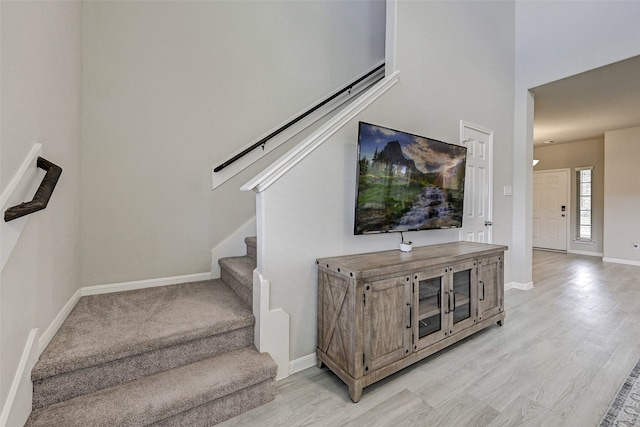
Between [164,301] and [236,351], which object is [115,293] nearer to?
[164,301]

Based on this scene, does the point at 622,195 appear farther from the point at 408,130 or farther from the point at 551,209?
the point at 408,130

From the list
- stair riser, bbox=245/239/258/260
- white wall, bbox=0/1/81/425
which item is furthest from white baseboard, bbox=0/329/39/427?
stair riser, bbox=245/239/258/260

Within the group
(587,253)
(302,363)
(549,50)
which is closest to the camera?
(302,363)

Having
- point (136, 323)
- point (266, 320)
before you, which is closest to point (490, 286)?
point (266, 320)

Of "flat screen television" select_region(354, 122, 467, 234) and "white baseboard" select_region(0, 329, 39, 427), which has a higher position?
"flat screen television" select_region(354, 122, 467, 234)

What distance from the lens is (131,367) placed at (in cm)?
152

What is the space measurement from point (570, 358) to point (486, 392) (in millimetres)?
948

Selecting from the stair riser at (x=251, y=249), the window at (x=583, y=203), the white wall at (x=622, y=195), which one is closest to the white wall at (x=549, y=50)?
the white wall at (x=622, y=195)

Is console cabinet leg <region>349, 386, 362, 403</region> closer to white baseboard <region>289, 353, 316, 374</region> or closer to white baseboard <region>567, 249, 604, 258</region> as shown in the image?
white baseboard <region>289, 353, 316, 374</region>

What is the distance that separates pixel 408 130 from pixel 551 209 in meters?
6.79

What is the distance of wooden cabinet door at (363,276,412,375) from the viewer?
5.62ft

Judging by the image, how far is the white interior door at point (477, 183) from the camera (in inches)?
129

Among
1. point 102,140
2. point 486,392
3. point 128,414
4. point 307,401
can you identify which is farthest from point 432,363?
point 102,140

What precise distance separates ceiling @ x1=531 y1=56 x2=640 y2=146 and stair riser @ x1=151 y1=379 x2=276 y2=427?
4820mm
